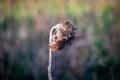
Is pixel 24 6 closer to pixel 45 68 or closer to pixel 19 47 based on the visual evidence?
pixel 19 47

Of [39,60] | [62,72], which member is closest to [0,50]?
[39,60]

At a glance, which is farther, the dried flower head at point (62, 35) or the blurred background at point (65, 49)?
the blurred background at point (65, 49)

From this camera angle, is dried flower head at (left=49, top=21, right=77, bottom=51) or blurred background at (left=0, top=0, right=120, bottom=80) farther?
blurred background at (left=0, top=0, right=120, bottom=80)

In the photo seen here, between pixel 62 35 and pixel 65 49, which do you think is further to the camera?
pixel 65 49
